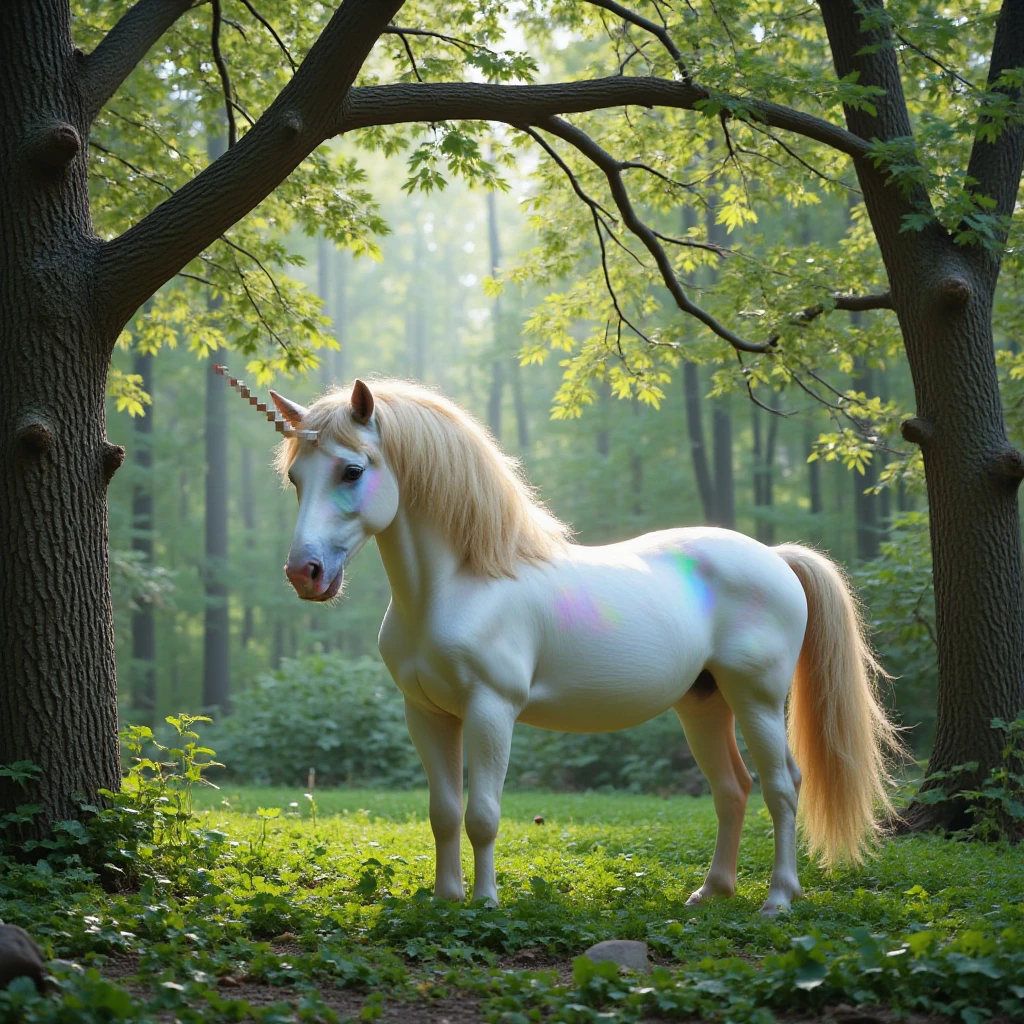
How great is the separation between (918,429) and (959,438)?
27cm

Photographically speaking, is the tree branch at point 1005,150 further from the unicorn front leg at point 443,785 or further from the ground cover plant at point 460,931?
the unicorn front leg at point 443,785

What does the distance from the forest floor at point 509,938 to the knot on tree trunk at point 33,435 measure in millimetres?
1937

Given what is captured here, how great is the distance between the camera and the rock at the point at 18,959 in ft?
9.92

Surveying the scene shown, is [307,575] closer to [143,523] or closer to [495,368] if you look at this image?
[143,523]

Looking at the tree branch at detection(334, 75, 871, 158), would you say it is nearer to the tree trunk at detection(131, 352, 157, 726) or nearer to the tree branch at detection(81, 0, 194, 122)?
the tree branch at detection(81, 0, 194, 122)

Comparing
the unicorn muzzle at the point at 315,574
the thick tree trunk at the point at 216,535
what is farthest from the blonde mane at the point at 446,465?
the thick tree trunk at the point at 216,535

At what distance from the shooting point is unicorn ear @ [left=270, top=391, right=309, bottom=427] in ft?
14.6

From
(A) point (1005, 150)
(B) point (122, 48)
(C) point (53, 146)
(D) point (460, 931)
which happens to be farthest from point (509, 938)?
(A) point (1005, 150)

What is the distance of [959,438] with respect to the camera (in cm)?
709

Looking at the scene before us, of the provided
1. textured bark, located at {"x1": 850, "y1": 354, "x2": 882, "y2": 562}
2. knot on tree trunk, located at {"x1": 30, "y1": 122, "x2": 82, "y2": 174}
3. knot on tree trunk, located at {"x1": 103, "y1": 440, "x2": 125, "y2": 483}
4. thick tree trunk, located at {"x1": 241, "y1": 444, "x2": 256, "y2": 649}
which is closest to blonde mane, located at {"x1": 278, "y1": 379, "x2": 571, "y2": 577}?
knot on tree trunk, located at {"x1": 103, "y1": 440, "x2": 125, "y2": 483}

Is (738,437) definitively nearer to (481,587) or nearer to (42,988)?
(481,587)

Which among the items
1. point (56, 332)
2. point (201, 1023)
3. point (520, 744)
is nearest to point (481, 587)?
point (201, 1023)

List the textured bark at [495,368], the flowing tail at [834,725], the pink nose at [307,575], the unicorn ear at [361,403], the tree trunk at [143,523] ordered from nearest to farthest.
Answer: the pink nose at [307,575] < the unicorn ear at [361,403] < the flowing tail at [834,725] < the tree trunk at [143,523] < the textured bark at [495,368]

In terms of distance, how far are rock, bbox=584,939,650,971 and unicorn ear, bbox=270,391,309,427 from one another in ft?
7.92
